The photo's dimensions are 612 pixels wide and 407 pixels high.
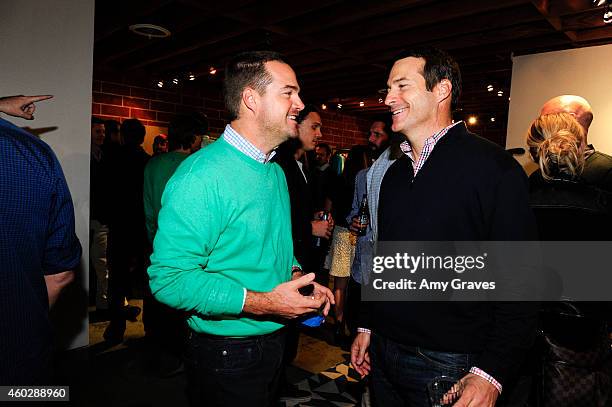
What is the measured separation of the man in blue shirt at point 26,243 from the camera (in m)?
1.20

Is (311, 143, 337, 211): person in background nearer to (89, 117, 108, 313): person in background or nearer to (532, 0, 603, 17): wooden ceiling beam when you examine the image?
(89, 117, 108, 313): person in background

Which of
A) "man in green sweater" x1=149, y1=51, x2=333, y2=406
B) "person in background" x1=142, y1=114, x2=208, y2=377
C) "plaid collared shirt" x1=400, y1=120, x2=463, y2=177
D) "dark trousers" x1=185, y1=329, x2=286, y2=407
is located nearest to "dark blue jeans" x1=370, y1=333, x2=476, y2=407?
"man in green sweater" x1=149, y1=51, x2=333, y2=406

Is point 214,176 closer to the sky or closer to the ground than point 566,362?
closer to the sky

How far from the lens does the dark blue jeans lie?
1304 mm

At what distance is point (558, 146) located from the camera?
1784mm

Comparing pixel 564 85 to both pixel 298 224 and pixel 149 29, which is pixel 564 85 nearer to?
pixel 298 224

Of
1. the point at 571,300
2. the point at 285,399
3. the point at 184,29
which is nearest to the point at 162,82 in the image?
the point at 184,29

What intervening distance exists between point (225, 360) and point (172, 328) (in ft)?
7.55

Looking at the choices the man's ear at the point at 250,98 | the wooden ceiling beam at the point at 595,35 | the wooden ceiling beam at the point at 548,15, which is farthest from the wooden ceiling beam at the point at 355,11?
the man's ear at the point at 250,98

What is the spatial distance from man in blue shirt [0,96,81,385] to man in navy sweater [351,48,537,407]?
3.68 feet

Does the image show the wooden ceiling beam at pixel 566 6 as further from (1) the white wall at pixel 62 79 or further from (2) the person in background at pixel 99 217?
(2) the person in background at pixel 99 217

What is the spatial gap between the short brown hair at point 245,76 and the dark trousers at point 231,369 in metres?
0.86

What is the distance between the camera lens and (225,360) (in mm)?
1415

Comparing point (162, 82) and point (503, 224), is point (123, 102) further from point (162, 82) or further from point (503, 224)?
point (503, 224)
